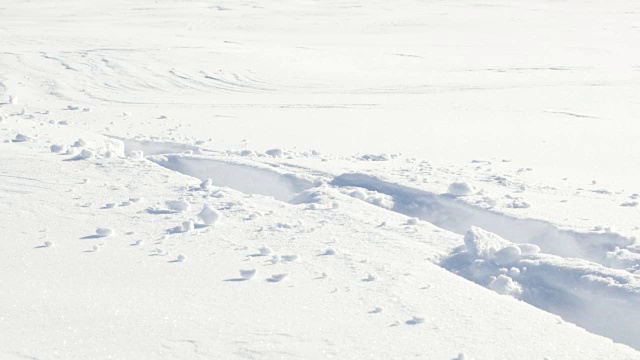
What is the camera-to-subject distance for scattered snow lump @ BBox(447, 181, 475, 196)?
14.5 ft

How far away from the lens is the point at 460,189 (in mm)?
4434

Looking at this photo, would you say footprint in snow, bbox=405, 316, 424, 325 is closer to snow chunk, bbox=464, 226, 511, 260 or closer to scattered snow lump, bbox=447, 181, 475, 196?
snow chunk, bbox=464, 226, 511, 260

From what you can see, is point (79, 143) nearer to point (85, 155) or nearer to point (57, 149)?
point (57, 149)

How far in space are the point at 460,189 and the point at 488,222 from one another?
33 centimetres

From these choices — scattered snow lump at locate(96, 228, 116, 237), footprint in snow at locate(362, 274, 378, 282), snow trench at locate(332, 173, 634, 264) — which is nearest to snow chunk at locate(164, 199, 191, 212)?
scattered snow lump at locate(96, 228, 116, 237)

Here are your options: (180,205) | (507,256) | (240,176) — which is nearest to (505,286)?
(507,256)

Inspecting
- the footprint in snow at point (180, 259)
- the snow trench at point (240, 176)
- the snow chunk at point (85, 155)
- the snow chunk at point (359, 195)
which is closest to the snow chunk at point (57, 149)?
the snow chunk at point (85, 155)

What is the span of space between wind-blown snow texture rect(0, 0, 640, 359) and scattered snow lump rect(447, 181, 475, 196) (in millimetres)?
11

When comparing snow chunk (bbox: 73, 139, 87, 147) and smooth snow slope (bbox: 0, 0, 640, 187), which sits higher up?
snow chunk (bbox: 73, 139, 87, 147)

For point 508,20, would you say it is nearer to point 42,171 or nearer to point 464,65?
point 464,65

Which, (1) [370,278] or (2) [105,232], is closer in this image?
(1) [370,278]

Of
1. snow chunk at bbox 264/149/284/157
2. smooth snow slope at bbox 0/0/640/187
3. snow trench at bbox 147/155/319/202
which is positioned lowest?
smooth snow slope at bbox 0/0/640/187

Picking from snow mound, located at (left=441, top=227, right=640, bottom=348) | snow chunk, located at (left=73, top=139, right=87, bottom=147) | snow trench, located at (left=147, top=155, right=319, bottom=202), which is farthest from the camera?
snow chunk, located at (left=73, top=139, right=87, bottom=147)

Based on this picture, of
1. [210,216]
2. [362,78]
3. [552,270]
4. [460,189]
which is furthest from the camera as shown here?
[362,78]
